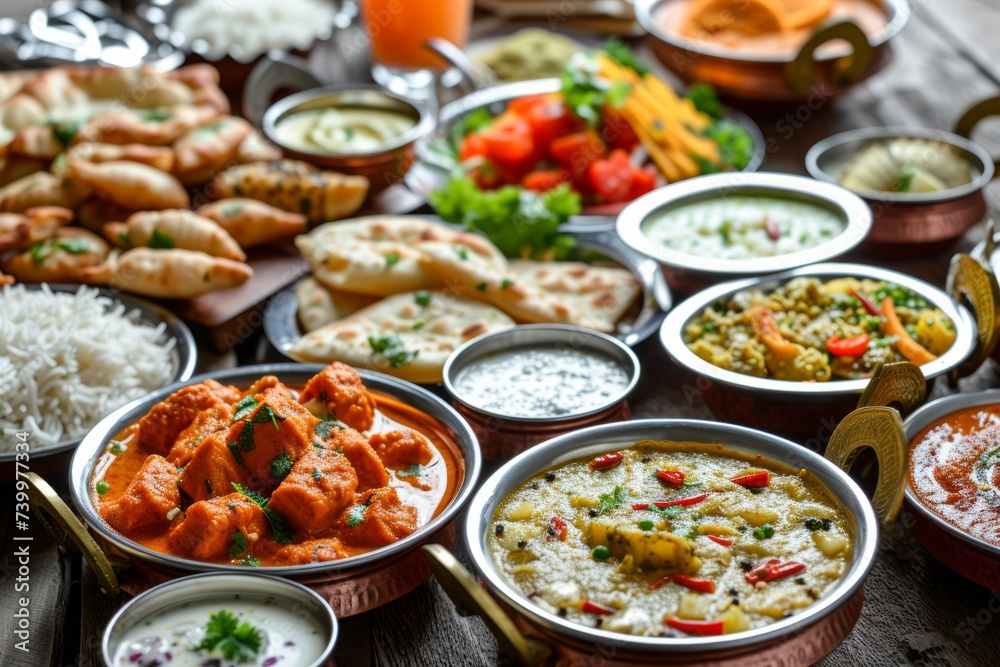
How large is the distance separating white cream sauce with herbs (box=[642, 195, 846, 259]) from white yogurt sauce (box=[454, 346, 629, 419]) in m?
0.69

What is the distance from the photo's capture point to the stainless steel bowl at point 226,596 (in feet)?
5.83

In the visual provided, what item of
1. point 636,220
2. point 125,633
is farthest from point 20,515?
point 636,220

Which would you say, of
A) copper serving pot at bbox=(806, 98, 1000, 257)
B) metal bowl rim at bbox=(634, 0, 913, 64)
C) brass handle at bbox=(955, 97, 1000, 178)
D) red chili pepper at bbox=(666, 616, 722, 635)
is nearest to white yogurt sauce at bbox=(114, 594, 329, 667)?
red chili pepper at bbox=(666, 616, 722, 635)

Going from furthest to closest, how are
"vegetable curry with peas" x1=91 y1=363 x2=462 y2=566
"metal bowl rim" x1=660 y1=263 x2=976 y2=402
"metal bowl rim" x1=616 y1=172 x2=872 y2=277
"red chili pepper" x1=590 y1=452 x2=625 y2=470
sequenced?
"metal bowl rim" x1=616 y1=172 x2=872 y2=277 → "metal bowl rim" x1=660 y1=263 x2=976 y2=402 → "red chili pepper" x1=590 y1=452 x2=625 y2=470 → "vegetable curry with peas" x1=91 y1=363 x2=462 y2=566

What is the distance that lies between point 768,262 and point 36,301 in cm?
216

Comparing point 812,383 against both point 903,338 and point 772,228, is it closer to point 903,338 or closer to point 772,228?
point 903,338

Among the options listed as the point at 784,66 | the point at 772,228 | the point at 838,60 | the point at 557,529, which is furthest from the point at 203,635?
the point at 838,60

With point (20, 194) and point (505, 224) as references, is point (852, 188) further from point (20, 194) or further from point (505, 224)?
point (20, 194)

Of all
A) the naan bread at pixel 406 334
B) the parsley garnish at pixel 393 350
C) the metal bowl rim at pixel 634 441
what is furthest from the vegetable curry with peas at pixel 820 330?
the parsley garnish at pixel 393 350

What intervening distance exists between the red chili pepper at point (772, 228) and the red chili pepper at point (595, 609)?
5.87ft

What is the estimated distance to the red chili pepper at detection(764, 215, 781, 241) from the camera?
10.7ft

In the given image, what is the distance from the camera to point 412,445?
92.4 inches

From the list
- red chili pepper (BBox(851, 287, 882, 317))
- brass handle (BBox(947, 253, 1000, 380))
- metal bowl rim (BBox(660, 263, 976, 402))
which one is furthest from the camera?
red chili pepper (BBox(851, 287, 882, 317))

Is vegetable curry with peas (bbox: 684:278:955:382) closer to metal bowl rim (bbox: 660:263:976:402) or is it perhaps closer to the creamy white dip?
metal bowl rim (bbox: 660:263:976:402)
